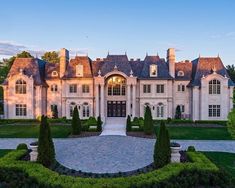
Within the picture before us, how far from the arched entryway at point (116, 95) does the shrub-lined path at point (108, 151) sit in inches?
620

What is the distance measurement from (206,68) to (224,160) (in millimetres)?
23534

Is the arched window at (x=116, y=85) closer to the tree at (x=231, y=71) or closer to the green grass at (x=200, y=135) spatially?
the green grass at (x=200, y=135)

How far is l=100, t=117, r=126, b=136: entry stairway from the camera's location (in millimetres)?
27844

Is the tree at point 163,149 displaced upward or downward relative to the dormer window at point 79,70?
downward

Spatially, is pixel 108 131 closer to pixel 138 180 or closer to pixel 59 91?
pixel 59 91

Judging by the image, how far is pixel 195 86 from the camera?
37812 mm

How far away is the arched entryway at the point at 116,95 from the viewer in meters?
39.5

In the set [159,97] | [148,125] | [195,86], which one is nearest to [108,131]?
[148,125]

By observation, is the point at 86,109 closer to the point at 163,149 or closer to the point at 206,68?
the point at 206,68

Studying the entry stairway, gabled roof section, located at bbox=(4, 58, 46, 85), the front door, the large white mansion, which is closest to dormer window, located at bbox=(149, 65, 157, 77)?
the large white mansion

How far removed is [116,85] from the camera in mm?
39656

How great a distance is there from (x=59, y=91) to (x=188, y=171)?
30011mm

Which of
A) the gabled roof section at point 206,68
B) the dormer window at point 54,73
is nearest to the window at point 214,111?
the gabled roof section at point 206,68

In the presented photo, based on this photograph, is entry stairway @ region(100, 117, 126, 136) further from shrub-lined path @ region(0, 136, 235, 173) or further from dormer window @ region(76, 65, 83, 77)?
dormer window @ region(76, 65, 83, 77)
